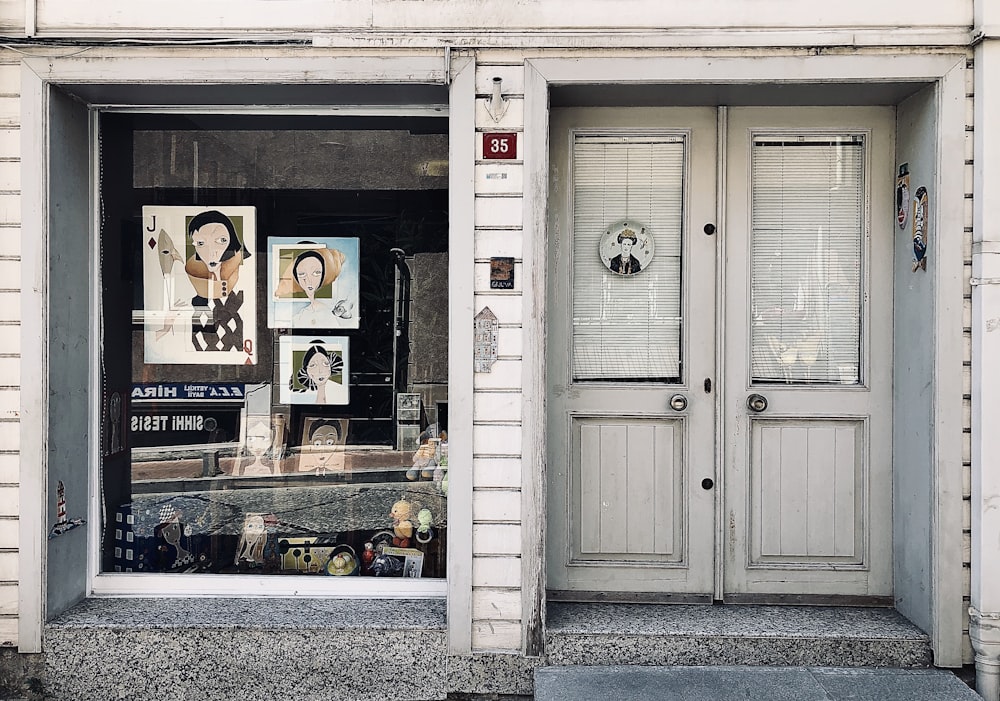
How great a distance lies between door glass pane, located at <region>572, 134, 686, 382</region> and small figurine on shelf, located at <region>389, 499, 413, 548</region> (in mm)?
1152

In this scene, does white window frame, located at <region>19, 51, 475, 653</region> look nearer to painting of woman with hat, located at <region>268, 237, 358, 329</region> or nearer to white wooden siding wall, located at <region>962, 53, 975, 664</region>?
painting of woman with hat, located at <region>268, 237, 358, 329</region>

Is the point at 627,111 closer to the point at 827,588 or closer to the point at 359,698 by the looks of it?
the point at 827,588

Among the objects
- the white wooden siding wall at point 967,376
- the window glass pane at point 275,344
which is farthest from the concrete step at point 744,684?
the window glass pane at point 275,344

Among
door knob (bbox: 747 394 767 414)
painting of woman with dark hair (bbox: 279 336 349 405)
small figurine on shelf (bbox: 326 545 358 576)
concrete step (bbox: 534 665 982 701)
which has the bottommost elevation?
concrete step (bbox: 534 665 982 701)

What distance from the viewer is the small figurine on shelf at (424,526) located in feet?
15.2

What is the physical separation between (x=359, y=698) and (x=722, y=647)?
5.62 feet

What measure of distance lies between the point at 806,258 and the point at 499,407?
177 centimetres

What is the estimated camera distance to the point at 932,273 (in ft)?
13.2

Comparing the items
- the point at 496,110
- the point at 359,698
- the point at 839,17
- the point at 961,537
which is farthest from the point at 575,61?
the point at 359,698

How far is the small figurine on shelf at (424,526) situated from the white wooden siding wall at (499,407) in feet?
1.85

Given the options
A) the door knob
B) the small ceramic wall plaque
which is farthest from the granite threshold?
the small ceramic wall plaque

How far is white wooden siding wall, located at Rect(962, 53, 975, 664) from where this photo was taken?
4.00 meters

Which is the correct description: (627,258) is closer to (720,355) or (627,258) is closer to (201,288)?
(720,355)

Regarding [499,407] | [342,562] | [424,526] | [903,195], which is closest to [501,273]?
[499,407]
